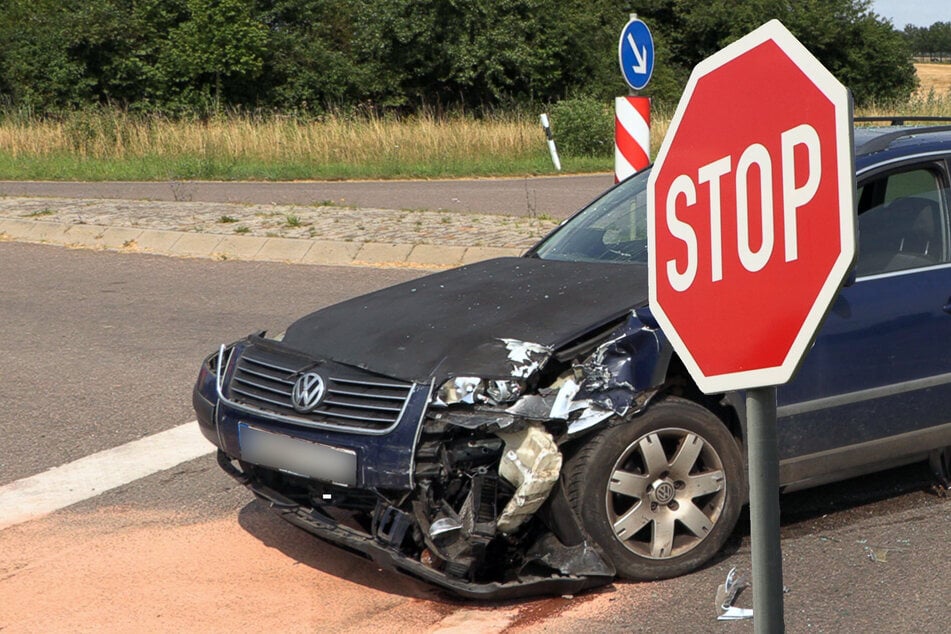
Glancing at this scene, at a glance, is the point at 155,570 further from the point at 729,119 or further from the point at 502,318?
the point at 729,119

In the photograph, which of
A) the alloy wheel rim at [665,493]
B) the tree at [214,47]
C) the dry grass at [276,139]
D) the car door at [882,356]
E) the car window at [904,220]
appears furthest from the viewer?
the tree at [214,47]

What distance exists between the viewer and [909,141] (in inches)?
201

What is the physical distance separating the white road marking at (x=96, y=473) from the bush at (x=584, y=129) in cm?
2114

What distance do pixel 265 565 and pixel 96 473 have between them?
1.52 meters

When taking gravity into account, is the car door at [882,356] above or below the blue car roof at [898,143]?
below

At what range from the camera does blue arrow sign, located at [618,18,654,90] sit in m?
10.8

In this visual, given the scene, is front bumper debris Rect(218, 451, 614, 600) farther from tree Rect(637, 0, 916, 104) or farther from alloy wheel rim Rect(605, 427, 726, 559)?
tree Rect(637, 0, 916, 104)

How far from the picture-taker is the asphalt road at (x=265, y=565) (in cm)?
405

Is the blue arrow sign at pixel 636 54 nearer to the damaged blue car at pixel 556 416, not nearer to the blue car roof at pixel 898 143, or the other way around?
the blue car roof at pixel 898 143

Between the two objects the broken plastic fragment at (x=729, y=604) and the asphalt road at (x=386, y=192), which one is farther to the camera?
the asphalt road at (x=386, y=192)

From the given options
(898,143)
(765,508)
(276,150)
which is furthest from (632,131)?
(276,150)

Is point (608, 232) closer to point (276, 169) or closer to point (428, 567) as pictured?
point (428, 567)

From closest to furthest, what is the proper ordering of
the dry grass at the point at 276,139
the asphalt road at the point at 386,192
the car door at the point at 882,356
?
the car door at the point at 882,356 → the asphalt road at the point at 386,192 → the dry grass at the point at 276,139


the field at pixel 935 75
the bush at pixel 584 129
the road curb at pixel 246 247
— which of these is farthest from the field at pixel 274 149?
the field at pixel 935 75
